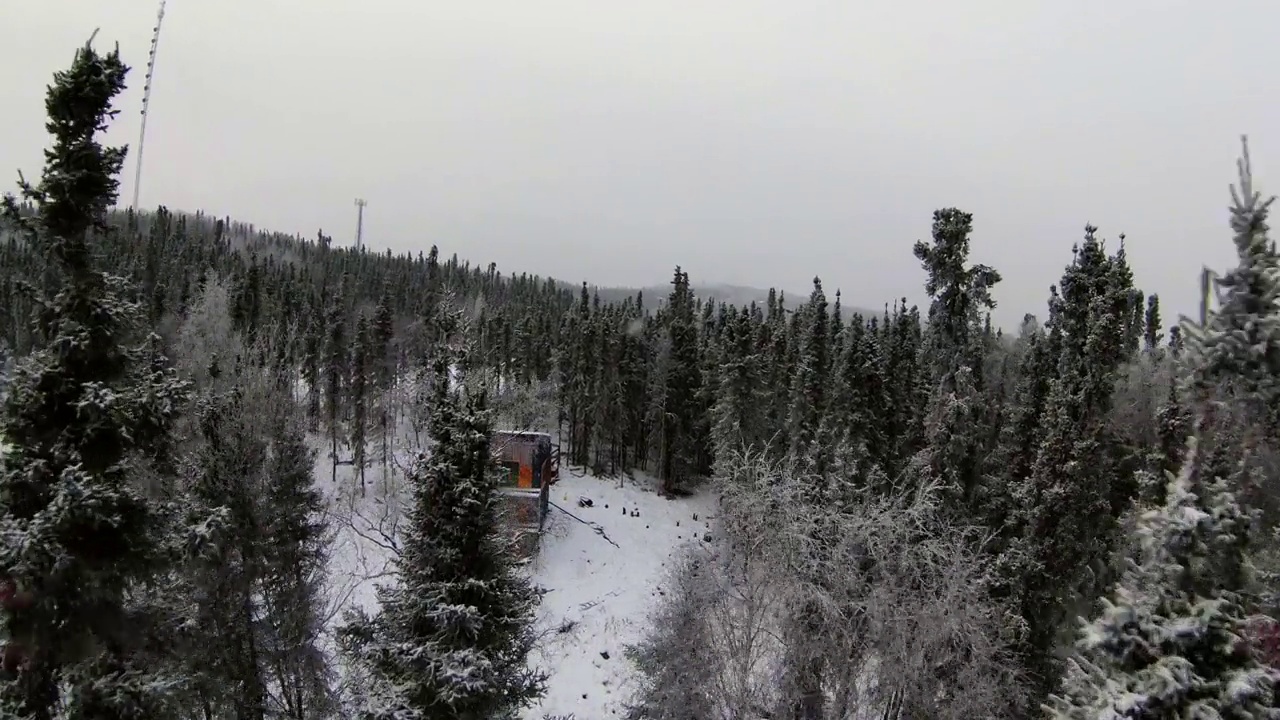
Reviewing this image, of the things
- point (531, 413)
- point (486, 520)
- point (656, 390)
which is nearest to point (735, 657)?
point (486, 520)

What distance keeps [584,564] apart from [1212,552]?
36034 mm

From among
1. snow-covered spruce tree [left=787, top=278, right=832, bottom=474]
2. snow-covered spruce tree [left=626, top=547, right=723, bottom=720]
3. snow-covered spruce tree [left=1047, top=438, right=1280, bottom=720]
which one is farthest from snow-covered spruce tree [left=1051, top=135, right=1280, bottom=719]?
snow-covered spruce tree [left=787, top=278, right=832, bottom=474]

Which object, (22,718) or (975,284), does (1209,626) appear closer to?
(22,718)

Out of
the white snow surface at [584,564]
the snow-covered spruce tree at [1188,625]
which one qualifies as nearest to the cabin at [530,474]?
the white snow surface at [584,564]

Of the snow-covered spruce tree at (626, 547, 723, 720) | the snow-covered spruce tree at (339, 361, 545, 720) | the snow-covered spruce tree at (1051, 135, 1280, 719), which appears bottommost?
the snow-covered spruce tree at (626, 547, 723, 720)

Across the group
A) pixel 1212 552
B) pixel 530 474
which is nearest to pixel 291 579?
pixel 1212 552

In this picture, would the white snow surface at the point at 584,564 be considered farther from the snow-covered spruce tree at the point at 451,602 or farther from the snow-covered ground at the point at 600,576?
the snow-covered spruce tree at the point at 451,602

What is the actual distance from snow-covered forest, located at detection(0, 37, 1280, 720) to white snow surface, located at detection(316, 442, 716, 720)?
31 cm

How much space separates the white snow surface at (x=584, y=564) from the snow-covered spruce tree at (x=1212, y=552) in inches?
567

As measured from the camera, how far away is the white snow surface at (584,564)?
25859 millimetres

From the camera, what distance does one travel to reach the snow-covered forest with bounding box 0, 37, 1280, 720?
6.28m

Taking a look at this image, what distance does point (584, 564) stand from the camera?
130 ft

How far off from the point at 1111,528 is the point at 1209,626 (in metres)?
18.6

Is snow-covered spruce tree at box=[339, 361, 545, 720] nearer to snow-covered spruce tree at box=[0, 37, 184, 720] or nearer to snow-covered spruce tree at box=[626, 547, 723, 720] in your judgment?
snow-covered spruce tree at box=[0, 37, 184, 720]
